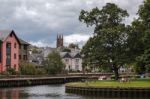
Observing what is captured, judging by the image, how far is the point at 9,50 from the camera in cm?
15550

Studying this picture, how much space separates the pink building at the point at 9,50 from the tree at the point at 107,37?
45.8 metres

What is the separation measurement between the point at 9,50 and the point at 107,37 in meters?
54.0

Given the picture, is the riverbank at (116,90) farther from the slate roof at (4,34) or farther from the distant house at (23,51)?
the distant house at (23,51)

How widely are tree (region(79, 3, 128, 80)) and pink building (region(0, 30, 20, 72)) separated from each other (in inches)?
1802

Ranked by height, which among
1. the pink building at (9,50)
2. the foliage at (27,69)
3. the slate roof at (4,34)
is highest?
the slate roof at (4,34)

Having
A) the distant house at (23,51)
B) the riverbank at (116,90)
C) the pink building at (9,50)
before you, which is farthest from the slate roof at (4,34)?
the riverbank at (116,90)

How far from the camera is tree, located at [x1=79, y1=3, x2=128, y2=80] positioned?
108 meters

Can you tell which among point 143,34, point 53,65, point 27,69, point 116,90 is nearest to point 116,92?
point 116,90

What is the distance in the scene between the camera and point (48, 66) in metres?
175

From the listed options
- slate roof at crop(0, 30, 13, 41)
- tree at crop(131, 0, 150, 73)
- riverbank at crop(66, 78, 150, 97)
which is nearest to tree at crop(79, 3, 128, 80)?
tree at crop(131, 0, 150, 73)

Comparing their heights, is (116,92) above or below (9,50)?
below

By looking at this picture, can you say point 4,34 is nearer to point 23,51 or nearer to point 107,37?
point 23,51

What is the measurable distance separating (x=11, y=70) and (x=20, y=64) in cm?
A: 1045

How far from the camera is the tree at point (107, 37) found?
355 feet
